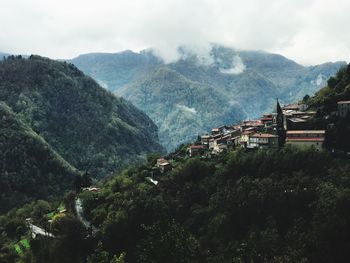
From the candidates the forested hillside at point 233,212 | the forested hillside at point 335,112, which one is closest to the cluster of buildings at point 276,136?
the forested hillside at point 335,112

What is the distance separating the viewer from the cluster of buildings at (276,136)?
10976 centimetres

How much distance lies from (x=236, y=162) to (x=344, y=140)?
79.3ft

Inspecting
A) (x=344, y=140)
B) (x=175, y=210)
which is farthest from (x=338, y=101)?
(x=175, y=210)

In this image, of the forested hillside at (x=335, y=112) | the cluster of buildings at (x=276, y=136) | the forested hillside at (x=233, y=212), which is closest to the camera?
the forested hillside at (x=233, y=212)

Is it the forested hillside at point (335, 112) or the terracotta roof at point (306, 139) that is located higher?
the forested hillside at point (335, 112)

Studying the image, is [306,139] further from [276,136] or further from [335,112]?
[335,112]

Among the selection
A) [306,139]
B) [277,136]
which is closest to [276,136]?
[277,136]

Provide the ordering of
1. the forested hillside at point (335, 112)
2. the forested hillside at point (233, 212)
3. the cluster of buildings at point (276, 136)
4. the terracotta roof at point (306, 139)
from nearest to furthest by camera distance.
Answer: the forested hillside at point (233, 212) → the terracotta roof at point (306, 139) → the forested hillside at point (335, 112) → the cluster of buildings at point (276, 136)

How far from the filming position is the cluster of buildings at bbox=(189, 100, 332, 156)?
4321 inches

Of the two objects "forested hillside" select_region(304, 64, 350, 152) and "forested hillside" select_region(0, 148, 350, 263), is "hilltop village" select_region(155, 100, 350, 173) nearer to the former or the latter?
"forested hillside" select_region(304, 64, 350, 152)

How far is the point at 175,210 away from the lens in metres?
111

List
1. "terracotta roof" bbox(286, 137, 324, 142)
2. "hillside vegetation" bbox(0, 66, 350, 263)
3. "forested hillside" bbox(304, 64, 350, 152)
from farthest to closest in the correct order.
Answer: "forested hillside" bbox(304, 64, 350, 152) → "terracotta roof" bbox(286, 137, 324, 142) → "hillside vegetation" bbox(0, 66, 350, 263)

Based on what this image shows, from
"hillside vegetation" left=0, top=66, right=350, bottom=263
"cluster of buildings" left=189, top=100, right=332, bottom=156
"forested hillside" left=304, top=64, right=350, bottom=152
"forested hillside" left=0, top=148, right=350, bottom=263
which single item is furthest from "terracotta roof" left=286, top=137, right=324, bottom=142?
"forested hillside" left=0, top=148, right=350, bottom=263

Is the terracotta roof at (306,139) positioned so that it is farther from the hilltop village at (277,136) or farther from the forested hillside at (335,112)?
the forested hillside at (335,112)
